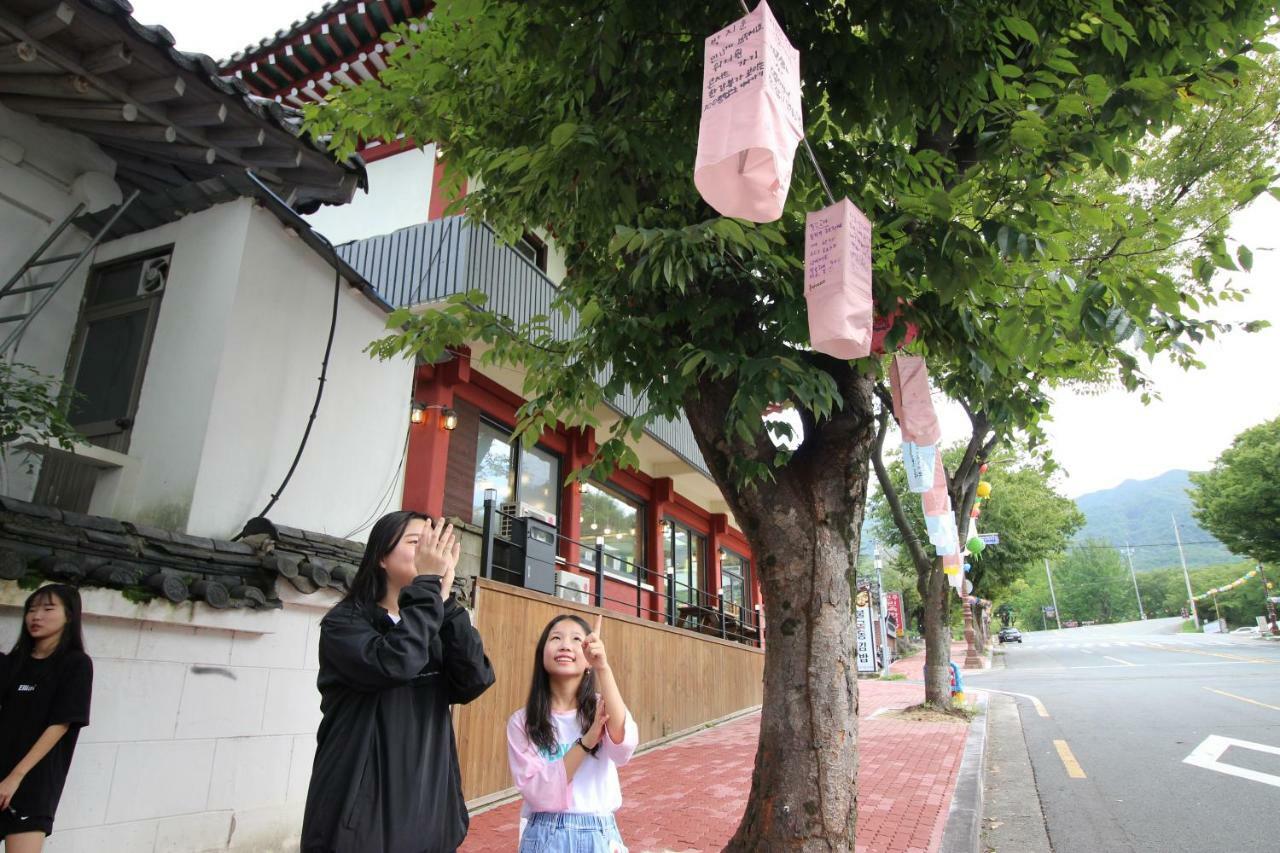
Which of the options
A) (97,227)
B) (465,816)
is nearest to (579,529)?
(97,227)

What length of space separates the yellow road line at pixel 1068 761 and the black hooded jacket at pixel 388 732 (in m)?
8.40

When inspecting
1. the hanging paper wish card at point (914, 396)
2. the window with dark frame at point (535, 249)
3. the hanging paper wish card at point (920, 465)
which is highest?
the window with dark frame at point (535, 249)

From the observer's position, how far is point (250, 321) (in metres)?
5.54

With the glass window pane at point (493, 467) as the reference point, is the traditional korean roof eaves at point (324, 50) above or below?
above

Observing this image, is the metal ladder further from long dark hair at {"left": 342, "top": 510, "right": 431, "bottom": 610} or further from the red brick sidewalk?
the red brick sidewalk

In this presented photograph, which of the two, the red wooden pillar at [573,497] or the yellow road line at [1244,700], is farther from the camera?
the yellow road line at [1244,700]

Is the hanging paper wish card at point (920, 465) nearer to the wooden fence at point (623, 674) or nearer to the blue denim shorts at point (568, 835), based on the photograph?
the wooden fence at point (623, 674)

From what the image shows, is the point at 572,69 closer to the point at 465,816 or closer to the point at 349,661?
the point at 349,661

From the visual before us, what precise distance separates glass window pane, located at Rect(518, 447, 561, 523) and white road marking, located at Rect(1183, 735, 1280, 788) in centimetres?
878

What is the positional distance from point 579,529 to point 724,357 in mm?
8623

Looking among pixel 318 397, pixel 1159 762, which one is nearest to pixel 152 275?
pixel 318 397

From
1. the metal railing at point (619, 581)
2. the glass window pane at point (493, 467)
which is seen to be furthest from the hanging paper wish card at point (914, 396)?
the glass window pane at point (493, 467)

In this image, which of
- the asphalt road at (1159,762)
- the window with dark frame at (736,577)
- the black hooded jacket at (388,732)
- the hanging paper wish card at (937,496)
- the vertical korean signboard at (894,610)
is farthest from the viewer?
the vertical korean signboard at (894,610)

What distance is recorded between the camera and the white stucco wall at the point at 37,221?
16.7 feet
